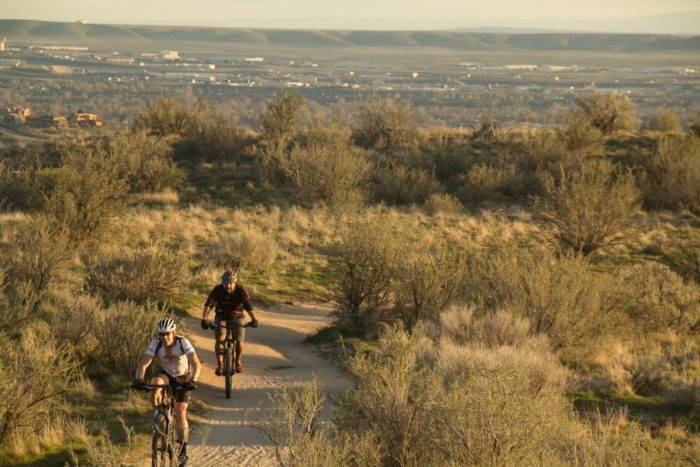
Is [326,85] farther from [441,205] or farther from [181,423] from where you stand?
[181,423]

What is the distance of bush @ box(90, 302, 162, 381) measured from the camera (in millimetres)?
10727

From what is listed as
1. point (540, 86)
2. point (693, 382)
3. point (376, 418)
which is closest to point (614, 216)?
point (693, 382)

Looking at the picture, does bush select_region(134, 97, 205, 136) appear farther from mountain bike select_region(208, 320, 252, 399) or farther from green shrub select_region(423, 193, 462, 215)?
mountain bike select_region(208, 320, 252, 399)

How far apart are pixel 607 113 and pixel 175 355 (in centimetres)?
3045

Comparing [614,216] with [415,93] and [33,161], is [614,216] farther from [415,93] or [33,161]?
[415,93]

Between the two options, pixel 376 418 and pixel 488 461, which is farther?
pixel 376 418

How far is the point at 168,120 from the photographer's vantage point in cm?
3369

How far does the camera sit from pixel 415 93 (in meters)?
114

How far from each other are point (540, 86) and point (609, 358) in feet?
428

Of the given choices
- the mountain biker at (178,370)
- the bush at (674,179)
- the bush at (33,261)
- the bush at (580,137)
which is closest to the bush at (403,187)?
the bush at (580,137)

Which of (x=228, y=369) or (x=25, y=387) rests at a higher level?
(x=25, y=387)

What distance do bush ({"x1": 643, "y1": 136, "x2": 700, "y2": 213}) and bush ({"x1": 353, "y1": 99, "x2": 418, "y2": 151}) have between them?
9.30m

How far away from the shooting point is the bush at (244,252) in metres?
18.4

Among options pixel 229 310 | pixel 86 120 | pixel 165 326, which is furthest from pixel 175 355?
pixel 86 120
